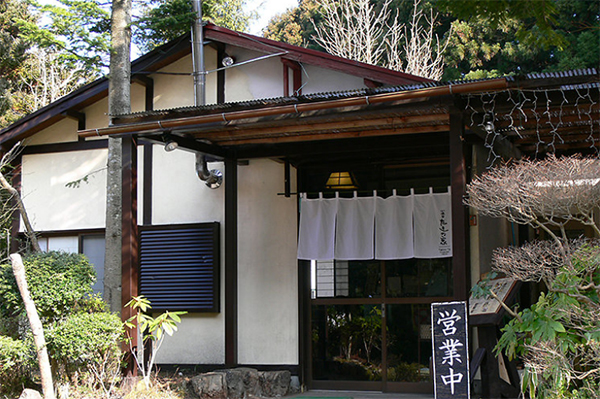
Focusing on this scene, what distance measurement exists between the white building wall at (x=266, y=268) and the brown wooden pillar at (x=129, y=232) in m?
2.05

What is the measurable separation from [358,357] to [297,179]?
9.24 ft

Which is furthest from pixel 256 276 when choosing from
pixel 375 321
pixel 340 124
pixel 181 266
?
pixel 340 124

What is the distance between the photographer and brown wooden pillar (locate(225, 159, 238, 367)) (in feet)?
33.6

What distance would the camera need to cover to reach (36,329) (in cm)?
821

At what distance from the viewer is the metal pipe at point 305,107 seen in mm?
6840

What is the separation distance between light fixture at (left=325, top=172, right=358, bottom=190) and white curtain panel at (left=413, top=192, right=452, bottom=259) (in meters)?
1.18

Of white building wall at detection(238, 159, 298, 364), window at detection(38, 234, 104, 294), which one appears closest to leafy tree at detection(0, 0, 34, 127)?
window at detection(38, 234, 104, 294)

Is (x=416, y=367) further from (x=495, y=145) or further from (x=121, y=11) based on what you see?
(x=121, y=11)

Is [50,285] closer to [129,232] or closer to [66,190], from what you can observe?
[129,232]

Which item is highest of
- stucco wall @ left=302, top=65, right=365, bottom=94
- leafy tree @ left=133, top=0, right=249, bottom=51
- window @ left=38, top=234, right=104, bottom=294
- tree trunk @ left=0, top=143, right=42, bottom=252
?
leafy tree @ left=133, top=0, right=249, bottom=51

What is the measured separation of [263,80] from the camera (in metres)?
10.6

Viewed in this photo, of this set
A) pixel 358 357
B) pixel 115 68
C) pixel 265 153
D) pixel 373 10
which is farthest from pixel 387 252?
pixel 373 10

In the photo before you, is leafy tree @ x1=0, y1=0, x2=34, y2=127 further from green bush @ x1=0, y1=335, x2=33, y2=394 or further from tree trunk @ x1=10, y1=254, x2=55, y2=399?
tree trunk @ x1=10, y1=254, x2=55, y2=399

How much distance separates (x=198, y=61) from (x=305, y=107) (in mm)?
3457
